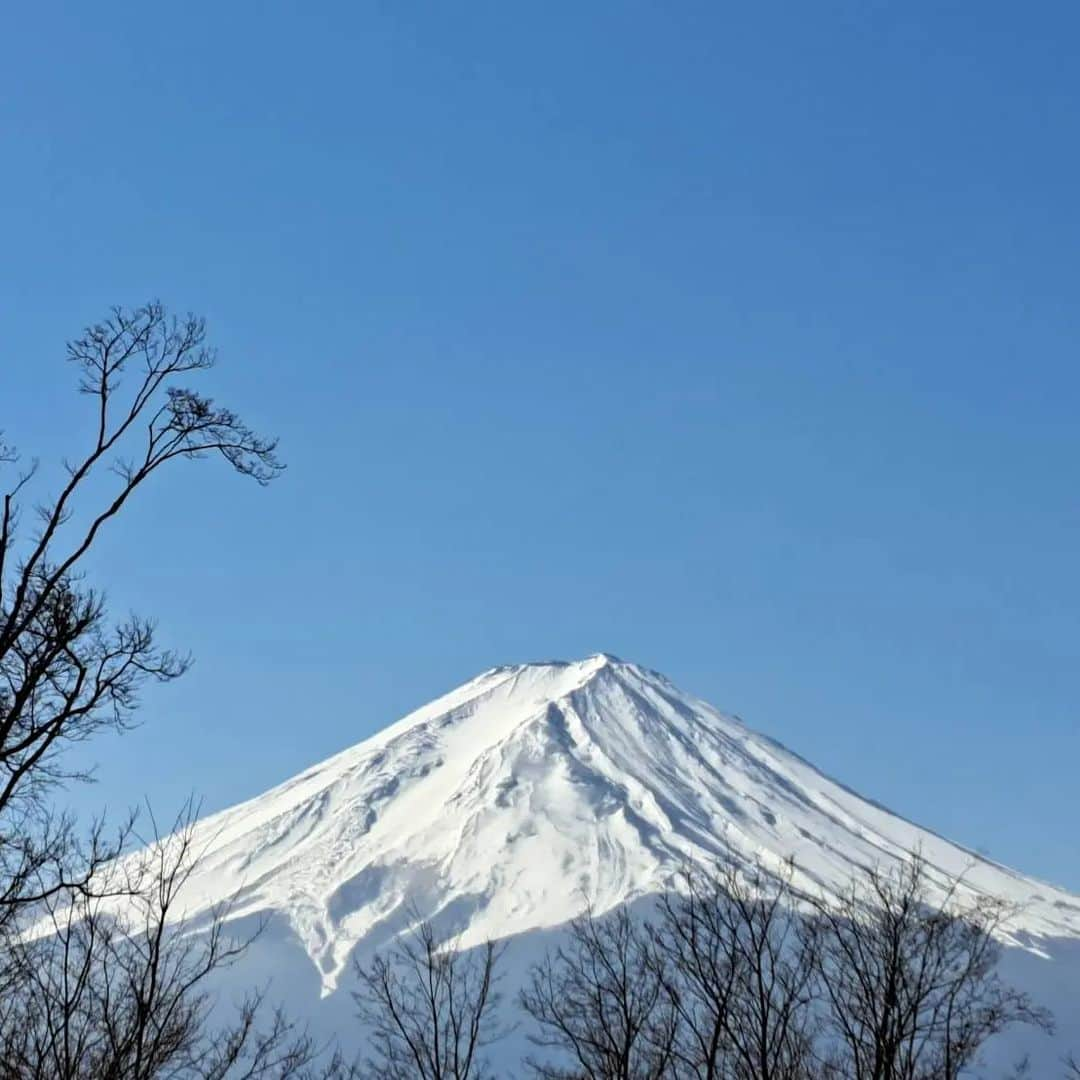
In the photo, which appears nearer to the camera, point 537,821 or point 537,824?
point 537,824

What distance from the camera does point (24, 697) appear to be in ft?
31.8

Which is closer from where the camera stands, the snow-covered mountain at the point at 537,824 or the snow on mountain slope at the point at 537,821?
the snow-covered mountain at the point at 537,824

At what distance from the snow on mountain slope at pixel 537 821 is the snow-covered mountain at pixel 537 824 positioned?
0.15m

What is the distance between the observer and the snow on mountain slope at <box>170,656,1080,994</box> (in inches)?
3376

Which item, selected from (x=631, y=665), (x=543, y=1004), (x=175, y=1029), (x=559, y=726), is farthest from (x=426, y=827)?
(x=175, y=1029)

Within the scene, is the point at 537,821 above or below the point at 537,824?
above

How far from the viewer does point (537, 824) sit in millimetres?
92438

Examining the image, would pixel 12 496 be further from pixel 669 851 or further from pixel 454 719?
pixel 454 719

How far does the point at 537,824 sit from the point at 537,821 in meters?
0.34

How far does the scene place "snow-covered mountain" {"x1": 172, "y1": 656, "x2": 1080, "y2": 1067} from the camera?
8531 cm

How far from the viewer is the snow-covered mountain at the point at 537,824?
85.3 metres

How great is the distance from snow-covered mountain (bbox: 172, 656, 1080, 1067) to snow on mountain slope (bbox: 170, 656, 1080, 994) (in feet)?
0.48

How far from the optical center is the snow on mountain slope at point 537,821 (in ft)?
281

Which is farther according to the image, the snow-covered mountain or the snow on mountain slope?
the snow on mountain slope
